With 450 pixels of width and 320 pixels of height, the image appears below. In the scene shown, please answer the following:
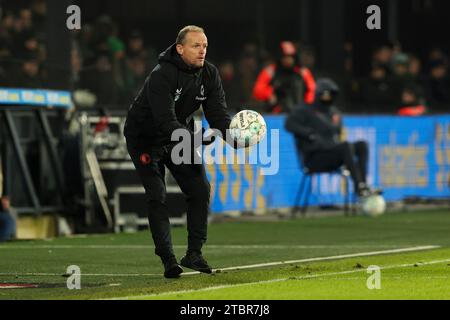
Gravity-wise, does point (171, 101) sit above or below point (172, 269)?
above

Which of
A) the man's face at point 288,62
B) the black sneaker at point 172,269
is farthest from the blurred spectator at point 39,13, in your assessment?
the black sneaker at point 172,269

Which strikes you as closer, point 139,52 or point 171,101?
point 171,101

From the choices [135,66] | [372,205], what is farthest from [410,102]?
[135,66]

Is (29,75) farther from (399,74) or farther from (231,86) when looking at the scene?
(399,74)

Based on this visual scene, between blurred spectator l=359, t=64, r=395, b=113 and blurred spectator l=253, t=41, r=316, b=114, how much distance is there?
2.07 meters

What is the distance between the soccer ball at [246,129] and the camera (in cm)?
1240

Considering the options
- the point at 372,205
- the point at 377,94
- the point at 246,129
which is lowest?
the point at 372,205

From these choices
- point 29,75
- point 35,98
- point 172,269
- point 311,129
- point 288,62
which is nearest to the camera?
point 172,269

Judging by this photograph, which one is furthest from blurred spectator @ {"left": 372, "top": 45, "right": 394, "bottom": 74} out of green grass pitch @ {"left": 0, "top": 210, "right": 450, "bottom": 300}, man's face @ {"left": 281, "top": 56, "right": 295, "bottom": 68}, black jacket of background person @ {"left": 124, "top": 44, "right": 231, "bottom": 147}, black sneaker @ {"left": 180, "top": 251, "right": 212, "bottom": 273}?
black sneaker @ {"left": 180, "top": 251, "right": 212, "bottom": 273}

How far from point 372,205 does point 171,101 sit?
10140 mm

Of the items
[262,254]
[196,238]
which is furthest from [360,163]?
[196,238]

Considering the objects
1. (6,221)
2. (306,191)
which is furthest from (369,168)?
(6,221)

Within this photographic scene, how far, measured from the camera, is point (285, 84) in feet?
80.3

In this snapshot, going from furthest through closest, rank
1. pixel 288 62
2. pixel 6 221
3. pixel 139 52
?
pixel 288 62, pixel 139 52, pixel 6 221
